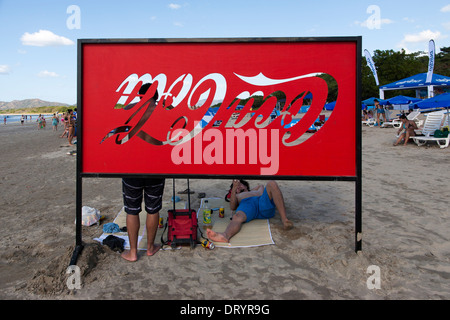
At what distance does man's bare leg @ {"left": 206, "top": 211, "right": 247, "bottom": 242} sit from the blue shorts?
0.16 m

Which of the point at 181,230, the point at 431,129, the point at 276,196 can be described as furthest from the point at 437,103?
the point at 181,230

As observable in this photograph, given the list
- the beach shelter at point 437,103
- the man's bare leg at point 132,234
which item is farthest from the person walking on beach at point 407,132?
the man's bare leg at point 132,234

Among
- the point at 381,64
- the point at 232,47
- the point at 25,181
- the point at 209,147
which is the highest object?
the point at 381,64

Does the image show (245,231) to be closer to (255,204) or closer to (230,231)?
(230,231)

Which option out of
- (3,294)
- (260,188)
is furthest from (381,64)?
(3,294)

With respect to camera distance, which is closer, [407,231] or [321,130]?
[321,130]

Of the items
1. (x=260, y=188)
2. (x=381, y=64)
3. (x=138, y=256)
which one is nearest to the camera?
(x=138, y=256)

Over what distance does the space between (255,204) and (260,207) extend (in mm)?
87

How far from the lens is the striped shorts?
11.1 ft

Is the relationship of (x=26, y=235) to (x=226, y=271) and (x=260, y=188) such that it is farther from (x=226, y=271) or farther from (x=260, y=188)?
(x=260, y=188)

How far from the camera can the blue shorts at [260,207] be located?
4492 millimetres

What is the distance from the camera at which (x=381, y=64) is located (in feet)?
145

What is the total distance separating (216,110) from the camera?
3.29 m

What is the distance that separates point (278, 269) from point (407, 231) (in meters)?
2.05
